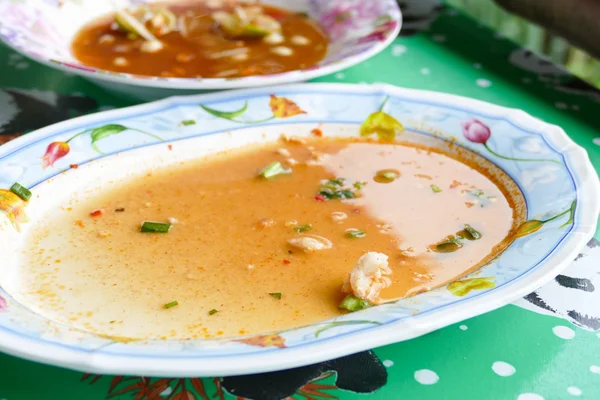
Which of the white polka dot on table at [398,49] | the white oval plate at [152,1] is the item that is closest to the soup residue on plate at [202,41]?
the white oval plate at [152,1]

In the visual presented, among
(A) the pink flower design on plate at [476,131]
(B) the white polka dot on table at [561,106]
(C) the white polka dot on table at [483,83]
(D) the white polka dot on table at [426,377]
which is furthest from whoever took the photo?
(C) the white polka dot on table at [483,83]

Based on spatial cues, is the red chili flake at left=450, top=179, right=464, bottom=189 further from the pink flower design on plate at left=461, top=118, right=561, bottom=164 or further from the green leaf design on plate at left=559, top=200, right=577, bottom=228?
the green leaf design on plate at left=559, top=200, right=577, bottom=228

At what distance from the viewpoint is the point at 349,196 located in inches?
50.3

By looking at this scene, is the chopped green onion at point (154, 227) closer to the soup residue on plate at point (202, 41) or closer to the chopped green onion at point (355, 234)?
the chopped green onion at point (355, 234)

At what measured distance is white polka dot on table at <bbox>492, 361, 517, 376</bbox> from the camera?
3.08 ft

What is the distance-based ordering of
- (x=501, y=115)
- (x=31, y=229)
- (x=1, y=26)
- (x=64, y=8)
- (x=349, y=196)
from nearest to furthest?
1. (x=31, y=229)
2. (x=349, y=196)
3. (x=501, y=115)
4. (x=1, y=26)
5. (x=64, y=8)

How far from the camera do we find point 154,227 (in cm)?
117

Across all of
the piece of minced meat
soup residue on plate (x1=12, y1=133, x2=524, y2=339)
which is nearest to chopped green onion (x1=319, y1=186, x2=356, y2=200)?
soup residue on plate (x1=12, y1=133, x2=524, y2=339)

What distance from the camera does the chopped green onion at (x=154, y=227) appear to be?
117cm

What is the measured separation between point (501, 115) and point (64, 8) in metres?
1.14

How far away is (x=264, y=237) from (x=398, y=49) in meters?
0.98

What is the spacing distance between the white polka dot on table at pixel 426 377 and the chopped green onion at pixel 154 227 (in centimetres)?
46

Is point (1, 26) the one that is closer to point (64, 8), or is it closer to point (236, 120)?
point (64, 8)

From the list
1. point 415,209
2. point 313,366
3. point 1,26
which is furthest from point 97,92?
point 313,366
